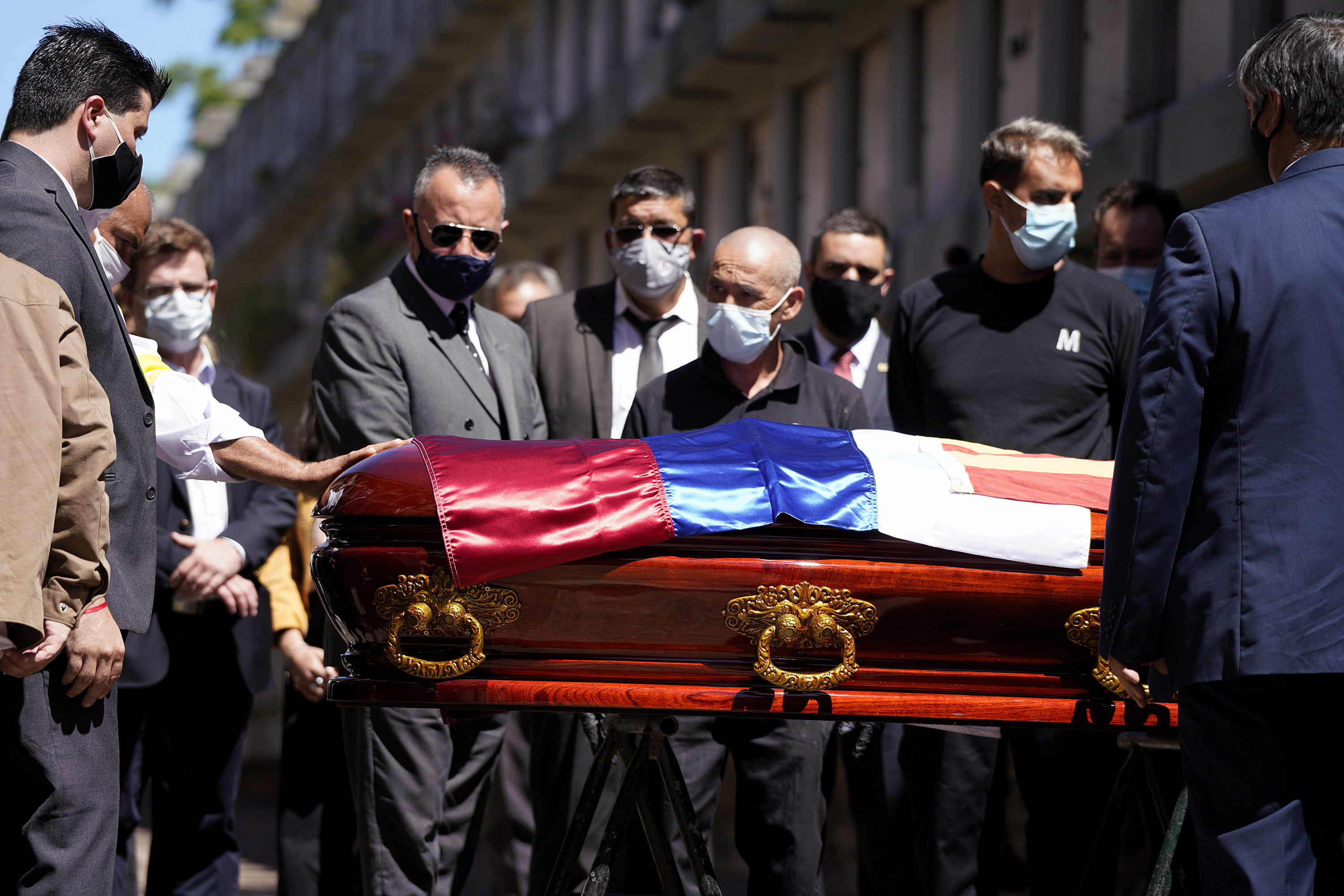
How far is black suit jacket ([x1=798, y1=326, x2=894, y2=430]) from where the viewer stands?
6.44 metres

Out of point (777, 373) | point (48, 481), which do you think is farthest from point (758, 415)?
point (48, 481)

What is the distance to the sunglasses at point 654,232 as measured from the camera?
19.9 feet

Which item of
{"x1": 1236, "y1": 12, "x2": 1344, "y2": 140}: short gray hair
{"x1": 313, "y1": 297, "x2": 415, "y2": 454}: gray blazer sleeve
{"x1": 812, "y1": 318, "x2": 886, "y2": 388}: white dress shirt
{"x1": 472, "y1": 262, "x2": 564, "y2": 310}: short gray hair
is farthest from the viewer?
A: {"x1": 472, "y1": 262, "x2": 564, "y2": 310}: short gray hair

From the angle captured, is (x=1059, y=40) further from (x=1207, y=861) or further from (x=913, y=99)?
(x=1207, y=861)

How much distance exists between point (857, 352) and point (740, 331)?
1541mm

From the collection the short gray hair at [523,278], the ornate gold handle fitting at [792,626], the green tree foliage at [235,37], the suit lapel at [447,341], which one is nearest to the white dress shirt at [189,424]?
the suit lapel at [447,341]

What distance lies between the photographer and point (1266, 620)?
130 inches

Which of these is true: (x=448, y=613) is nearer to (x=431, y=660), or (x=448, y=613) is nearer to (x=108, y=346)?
(x=431, y=660)

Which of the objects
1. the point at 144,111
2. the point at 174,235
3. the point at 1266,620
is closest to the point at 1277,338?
the point at 1266,620

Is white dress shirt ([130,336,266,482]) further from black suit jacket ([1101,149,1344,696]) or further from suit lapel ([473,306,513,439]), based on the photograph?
black suit jacket ([1101,149,1344,696])

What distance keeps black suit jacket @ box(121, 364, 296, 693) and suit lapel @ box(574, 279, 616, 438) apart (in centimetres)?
114

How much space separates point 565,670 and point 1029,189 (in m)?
2.46

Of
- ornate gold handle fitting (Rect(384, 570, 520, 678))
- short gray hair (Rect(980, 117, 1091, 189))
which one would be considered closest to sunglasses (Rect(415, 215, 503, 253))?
short gray hair (Rect(980, 117, 1091, 189))

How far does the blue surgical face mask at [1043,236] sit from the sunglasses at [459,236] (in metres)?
1.62
